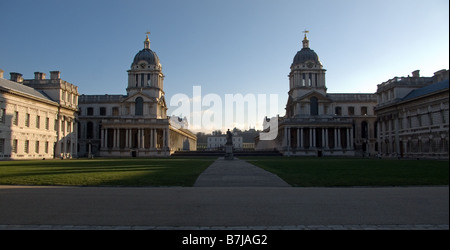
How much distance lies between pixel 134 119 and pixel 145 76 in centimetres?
1313

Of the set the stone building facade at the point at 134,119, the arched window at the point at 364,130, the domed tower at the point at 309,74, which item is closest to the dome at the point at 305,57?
the domed tower at the point at 309,74

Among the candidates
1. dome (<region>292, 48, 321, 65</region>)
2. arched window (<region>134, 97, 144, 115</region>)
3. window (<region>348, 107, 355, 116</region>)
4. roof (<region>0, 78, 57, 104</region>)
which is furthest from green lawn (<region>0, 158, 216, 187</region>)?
window (<region>348, 107, 355, 116</region>)

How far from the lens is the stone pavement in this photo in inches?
317

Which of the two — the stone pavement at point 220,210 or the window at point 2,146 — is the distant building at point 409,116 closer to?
the stone pavement at point 220,210

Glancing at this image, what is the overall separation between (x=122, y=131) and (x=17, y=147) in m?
36.3

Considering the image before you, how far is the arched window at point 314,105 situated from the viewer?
92.4 metres

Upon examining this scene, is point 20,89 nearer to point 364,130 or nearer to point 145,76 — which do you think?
point 145,76

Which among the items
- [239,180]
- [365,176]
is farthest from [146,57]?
[365,176]

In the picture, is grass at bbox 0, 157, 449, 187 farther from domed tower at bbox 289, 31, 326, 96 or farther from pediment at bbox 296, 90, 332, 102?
domed tower at bbox 289, 31, 326, 96

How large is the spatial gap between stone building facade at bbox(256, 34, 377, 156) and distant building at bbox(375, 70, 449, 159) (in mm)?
14680

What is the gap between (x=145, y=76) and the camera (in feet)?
313
